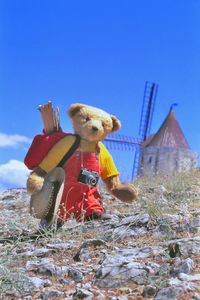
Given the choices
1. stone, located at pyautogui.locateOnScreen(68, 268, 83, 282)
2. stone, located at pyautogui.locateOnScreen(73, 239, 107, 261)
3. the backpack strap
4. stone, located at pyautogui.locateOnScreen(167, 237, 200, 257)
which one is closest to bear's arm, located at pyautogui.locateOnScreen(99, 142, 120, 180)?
the backpack strap

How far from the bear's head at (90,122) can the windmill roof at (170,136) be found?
11.9 m

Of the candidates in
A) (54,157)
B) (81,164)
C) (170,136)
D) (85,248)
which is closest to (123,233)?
(85,248)

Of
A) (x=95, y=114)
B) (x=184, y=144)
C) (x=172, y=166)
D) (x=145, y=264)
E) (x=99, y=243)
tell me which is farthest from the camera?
(x=184, y=144)

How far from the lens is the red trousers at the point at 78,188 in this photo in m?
4.70

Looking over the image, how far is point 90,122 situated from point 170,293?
2.55 m

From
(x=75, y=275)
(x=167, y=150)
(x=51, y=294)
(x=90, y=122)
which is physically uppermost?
(x=167, y=150)

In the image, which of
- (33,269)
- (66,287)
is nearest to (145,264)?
(66,287)

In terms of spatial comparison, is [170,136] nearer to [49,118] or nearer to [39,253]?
[49,118]

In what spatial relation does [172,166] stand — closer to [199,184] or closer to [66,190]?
[199,184]

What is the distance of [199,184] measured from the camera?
757cm

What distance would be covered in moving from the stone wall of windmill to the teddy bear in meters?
10.8

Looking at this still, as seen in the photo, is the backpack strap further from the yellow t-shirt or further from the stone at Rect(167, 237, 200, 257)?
the stone at Rect(167, 237, 200, 257)

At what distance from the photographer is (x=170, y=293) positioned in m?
2.58

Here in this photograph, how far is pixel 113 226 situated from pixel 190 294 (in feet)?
6.54
